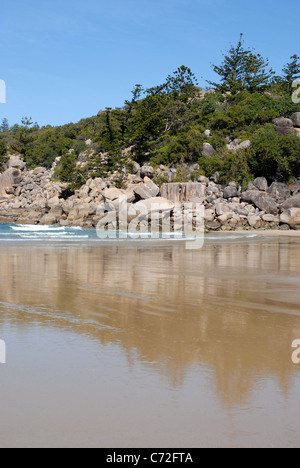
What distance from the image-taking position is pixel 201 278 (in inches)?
445

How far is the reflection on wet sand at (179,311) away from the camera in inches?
182

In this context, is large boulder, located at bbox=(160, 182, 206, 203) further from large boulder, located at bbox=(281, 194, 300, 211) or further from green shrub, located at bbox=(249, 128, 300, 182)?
large boulder, located at bbox=(281, 194, 300, 211)

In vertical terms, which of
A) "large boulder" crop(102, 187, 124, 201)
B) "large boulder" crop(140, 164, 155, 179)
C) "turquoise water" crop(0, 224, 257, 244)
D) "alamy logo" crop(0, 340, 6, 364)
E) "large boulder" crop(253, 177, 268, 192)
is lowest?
"turquoise water" crop(0, 224, 257, 244)

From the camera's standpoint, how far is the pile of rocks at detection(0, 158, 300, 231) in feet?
138

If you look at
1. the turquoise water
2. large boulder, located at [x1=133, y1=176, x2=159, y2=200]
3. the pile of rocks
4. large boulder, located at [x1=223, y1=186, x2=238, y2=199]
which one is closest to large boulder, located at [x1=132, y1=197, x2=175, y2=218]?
the pile of rocks

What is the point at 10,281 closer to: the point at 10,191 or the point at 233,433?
the point at 233,433

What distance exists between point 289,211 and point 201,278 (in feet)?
102

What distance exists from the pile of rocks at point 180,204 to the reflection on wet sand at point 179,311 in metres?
28.1

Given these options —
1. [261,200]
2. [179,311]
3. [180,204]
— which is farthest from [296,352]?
[180,204]

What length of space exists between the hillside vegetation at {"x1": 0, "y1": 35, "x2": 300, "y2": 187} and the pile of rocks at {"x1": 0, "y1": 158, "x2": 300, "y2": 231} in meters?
2.42

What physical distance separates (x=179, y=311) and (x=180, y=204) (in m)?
40.3

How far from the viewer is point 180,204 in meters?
47.2

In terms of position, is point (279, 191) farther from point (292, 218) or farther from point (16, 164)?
point (16, 164)


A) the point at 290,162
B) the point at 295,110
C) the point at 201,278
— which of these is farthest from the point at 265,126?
the point at 201,278
